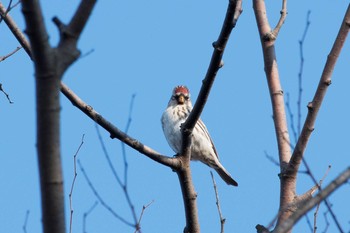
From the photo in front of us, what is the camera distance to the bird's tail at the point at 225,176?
8.88m

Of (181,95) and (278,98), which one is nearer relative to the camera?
(278,98)

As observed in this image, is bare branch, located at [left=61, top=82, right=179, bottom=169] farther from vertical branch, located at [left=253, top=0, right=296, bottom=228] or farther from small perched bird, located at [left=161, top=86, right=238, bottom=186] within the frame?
small perched bird, located at [left=161, top=86, right=238, bottom=186]

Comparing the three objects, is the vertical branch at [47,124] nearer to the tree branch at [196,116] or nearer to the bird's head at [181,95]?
the tree branch at [196,116]

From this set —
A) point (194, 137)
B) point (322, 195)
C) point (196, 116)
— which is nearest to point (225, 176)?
point (194, 137)

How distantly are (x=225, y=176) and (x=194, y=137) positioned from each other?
0.70 m

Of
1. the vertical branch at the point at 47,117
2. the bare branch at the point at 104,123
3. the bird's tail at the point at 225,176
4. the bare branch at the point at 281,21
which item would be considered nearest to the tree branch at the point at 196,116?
the bare branch at the point at 104,123

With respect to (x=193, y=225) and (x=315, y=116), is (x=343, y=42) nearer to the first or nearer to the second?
(x=315, y=116)

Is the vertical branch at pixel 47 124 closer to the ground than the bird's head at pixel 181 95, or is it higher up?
closer to the ground

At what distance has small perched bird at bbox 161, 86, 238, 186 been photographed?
850cm

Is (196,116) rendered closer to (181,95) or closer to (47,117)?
(47,117)

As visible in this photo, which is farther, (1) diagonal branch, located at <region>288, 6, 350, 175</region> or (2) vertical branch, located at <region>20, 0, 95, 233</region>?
(1) diagonal branch, located at <region>288, 6, 350, 175</region>

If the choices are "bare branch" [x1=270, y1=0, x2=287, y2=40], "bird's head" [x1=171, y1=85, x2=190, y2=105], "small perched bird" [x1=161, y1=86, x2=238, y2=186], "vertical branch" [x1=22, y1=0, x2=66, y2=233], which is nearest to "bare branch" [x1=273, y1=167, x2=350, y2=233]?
"vertical branch" [x1=22, y1=0, x2=66, y2=233]

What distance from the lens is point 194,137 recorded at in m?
8.63

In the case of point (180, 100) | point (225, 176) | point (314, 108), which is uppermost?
point (180, 100)
